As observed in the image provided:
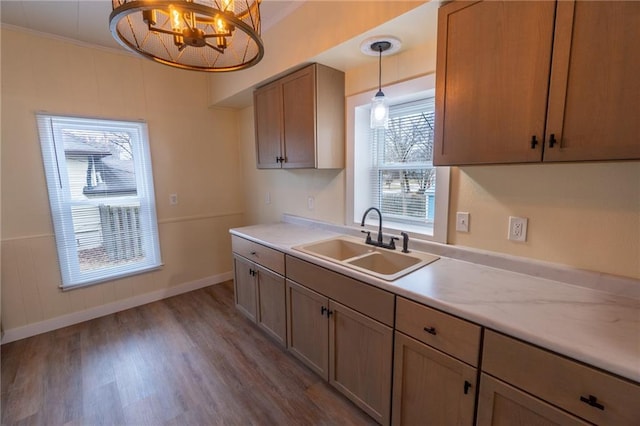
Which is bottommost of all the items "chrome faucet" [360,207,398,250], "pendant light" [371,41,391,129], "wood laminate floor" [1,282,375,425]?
"wood laminate floor" [1,282,375,425]

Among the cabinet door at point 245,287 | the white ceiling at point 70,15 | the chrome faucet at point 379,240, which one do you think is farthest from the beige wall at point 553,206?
the cabinet door at point 245,287

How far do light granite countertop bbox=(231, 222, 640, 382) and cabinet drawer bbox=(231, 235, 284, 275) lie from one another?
56cm

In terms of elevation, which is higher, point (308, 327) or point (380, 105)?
point (380, 105)

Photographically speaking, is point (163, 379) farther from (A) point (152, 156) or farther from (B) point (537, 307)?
(B) point (537, 307)

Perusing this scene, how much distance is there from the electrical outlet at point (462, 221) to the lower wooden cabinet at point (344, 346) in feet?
2.48

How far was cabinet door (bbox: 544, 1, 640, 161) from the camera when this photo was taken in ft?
3.04

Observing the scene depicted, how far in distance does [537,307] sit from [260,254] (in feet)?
5.85

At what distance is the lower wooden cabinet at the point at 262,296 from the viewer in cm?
216

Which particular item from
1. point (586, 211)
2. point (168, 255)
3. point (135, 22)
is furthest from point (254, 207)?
point (586, 211)

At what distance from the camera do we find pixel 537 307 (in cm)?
111

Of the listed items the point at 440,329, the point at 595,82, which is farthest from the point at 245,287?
the point at 595,82

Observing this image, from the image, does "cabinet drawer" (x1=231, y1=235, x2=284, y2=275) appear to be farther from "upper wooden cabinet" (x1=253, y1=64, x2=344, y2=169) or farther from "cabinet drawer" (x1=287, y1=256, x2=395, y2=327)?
"upper wooden cabinet" (x1=253, y1=64, x2=344, y2=169)

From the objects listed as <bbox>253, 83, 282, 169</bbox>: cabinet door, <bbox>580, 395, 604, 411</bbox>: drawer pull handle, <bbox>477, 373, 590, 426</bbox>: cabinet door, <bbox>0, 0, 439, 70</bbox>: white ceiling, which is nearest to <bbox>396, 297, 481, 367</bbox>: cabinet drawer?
<bbox>477, 373, 590, 426</bbox>: cabinet door

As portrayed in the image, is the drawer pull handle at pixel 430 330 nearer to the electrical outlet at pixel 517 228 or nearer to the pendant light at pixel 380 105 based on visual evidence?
the electrical outlet at pixel 517 228
